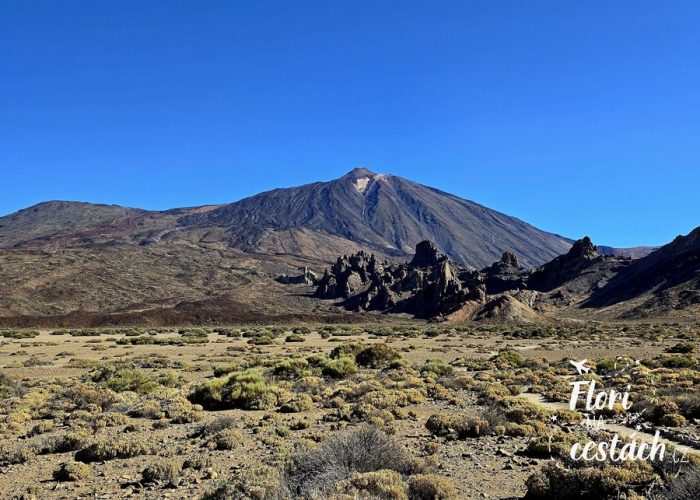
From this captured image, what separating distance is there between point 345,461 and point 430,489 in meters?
1.38

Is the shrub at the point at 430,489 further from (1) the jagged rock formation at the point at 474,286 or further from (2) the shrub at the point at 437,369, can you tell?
(1) the jagged rock formation at the point at 474,286

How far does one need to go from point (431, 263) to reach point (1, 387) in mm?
120343

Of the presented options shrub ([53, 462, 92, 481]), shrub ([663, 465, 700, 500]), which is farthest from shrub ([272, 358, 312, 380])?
shrub ([663, 465, 700, 500])

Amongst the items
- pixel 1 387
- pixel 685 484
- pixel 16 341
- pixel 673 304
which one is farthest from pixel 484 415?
pixel 673 304

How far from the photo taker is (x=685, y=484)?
18.5ft

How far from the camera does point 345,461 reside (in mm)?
7812

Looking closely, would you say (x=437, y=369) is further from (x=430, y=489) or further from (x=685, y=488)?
(x=685, y=488)

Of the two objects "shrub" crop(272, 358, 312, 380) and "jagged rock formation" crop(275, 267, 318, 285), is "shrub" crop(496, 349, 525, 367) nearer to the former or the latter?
"shrub" crop(272, 358, 312, 380)

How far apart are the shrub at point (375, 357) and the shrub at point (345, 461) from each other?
58.2 feet

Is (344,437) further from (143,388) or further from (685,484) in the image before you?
(143,388)

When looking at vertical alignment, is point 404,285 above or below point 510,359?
above

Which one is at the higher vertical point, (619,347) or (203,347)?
(619,347)

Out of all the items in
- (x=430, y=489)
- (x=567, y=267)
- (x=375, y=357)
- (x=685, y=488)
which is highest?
(x=567, y=267)

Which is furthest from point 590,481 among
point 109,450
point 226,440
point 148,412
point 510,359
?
point 510,359
